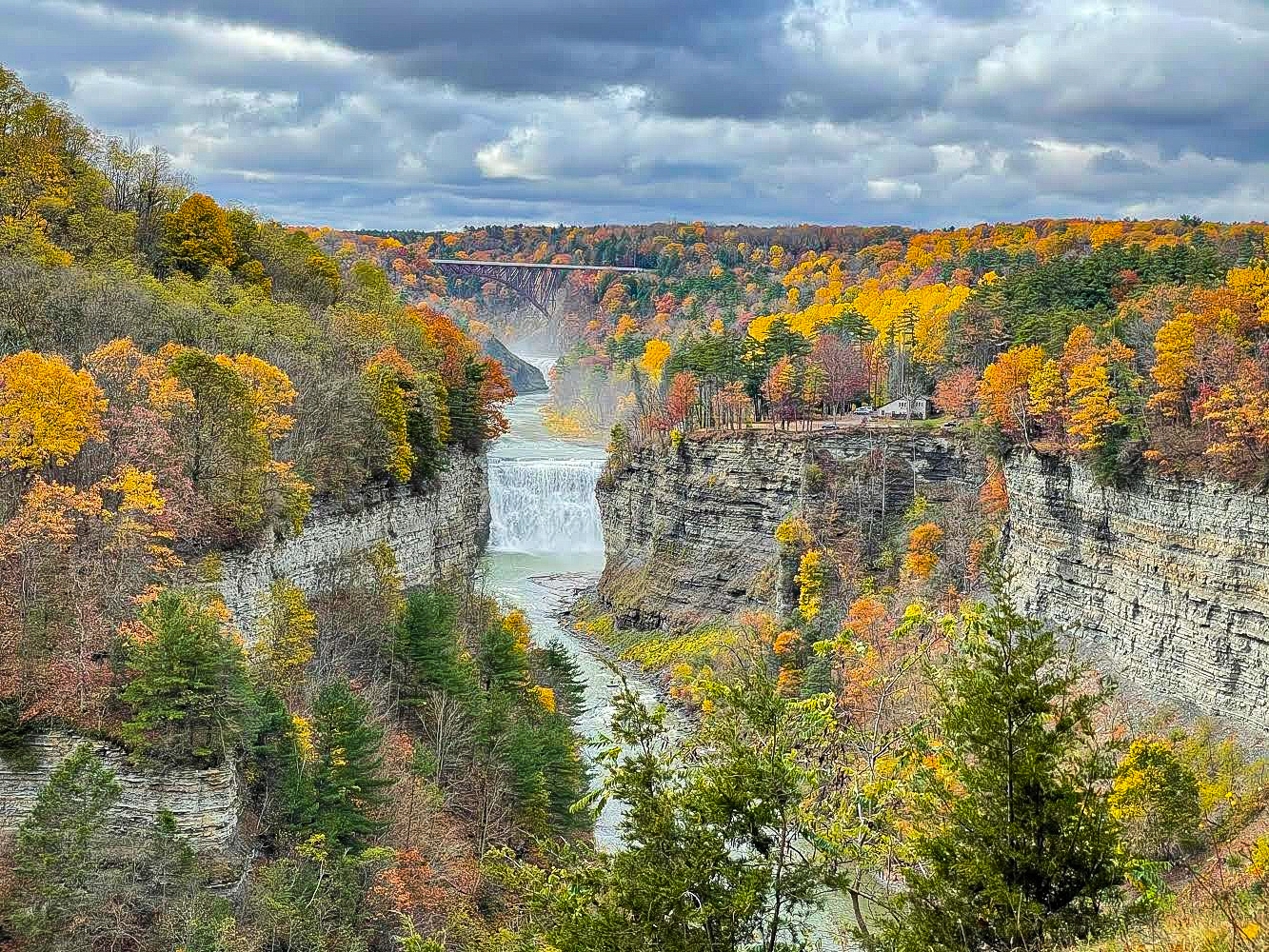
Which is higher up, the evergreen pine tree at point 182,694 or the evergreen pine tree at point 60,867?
the evergreen pine tree at point 182,694

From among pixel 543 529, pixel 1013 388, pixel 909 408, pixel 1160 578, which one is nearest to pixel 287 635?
pixel 1160 578

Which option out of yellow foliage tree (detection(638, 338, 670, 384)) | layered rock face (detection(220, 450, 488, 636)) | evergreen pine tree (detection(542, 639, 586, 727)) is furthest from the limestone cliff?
yellow foliage tree (detection(638, 338, 670, 384))

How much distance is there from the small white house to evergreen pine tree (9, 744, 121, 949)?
53.5m

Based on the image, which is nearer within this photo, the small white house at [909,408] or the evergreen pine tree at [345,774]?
the evergreen pine tree at [345,774]

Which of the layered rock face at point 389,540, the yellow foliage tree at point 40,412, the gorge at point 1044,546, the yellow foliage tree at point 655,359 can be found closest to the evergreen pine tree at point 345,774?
the layered rock face at point 389,540

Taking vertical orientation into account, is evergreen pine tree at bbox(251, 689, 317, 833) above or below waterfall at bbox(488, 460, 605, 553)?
above

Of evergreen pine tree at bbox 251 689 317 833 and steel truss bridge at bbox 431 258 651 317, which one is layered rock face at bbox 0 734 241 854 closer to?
evergreen pine tree at bbox 251 689 317 833

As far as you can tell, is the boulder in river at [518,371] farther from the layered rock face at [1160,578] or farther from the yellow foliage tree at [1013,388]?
the layered rock face at [1160,578]

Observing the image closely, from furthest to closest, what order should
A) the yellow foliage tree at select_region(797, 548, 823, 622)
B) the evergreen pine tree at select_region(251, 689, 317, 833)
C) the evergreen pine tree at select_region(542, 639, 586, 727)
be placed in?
the yellow foliage tree at select_region(797, 548, 823, 622) < the evergreen pine tree at select_region(542, 639, 586, 727) < the evergreen pine tree at select_region(251, 689, 317, 833)

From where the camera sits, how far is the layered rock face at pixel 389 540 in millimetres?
40406

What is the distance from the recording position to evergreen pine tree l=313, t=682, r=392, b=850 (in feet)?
98.3

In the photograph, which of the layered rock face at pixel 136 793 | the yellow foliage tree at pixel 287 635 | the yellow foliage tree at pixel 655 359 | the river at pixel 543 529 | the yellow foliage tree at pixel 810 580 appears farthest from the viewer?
the yellow foliage tree at pixel 655 359

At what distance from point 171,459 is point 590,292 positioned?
14907 centimetres

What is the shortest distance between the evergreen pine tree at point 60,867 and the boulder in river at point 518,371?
130 m
